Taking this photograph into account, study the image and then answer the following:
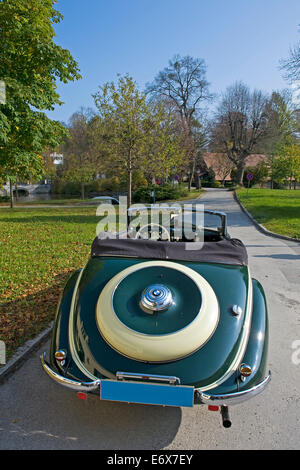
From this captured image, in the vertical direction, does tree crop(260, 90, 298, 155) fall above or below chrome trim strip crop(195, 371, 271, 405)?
above

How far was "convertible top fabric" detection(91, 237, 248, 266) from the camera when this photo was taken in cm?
322

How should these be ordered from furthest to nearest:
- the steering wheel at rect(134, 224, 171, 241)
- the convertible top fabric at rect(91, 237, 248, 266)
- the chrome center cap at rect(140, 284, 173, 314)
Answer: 1. the steering wheel at rect(134, 224, 171, 241)
2. the convertible top fabric at rect(91, 237, 248, 266)
3. the chrome center cap at rect(140, 284, 173, 314)

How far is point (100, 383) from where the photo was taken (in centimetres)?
222

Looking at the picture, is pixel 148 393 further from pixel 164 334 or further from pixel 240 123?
pixel 240 123

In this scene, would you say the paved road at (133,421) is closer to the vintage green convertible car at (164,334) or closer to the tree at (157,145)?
the vintage green convertible car at (164,334)

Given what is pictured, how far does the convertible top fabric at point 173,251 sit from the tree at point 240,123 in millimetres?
39556

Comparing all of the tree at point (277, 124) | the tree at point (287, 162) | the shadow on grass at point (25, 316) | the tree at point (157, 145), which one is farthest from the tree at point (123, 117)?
the tree at point (277, 124)

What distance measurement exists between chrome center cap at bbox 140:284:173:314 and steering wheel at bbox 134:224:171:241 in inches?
67.7

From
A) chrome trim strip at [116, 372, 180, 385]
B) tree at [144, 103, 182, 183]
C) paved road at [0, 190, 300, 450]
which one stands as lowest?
paved road at [0, 190, 300, 450]

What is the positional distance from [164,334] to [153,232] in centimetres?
214

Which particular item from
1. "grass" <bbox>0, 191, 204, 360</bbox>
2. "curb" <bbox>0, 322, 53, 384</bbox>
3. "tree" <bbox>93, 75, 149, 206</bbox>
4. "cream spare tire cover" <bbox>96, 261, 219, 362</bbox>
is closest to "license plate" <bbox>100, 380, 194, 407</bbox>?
"cream spare tire cover" <bbox>96, 261, 219, 362</bbox>

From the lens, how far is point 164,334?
2.36m

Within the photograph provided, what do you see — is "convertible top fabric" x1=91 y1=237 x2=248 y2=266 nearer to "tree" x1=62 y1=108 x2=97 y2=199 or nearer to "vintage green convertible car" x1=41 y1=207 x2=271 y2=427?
"vintage green convertible car" x1=41 y1=207 x2=271 y2=427
